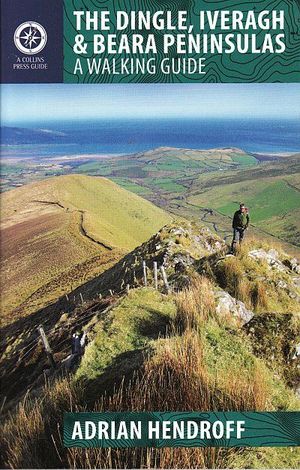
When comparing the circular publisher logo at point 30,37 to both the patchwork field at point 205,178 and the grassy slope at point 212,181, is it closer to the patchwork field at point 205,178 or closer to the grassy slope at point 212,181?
the patchwork field at point 205,178

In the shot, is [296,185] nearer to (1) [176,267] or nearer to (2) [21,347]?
(1) [176,267]

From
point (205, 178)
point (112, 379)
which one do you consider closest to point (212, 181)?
point (205, 178)

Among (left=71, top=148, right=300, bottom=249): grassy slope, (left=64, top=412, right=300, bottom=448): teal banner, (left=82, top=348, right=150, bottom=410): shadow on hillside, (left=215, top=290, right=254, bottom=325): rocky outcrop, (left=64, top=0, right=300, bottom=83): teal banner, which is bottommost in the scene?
(left=64, top=412, right=300, bottom=448): teal banner

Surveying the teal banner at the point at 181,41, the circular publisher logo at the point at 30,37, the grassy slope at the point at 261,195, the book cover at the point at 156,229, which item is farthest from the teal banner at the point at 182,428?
the circular publisher logo at the point at 30,37

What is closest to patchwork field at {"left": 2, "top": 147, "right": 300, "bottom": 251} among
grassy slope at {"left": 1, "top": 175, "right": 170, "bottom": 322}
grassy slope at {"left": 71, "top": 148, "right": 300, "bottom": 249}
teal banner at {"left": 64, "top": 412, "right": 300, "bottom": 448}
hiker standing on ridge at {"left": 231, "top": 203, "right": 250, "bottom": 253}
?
grassy slope at {"left": 71, "top": 148, "right": 300, "bottom": 249}

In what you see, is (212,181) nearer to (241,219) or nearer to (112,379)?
(241,219)

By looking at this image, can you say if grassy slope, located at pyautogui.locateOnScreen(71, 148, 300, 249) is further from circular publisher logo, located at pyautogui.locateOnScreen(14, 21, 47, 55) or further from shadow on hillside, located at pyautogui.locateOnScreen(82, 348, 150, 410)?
shadow on hillside, located at pyautogui.locateOnScreen(82, 348, 150, 410)

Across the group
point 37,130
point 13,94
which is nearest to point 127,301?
point 37,130

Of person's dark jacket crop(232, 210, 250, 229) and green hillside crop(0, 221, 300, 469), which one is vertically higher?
person's dark jacket crop(232, 210, 250, 229)

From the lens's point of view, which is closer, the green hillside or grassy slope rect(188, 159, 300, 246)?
the green hillside
